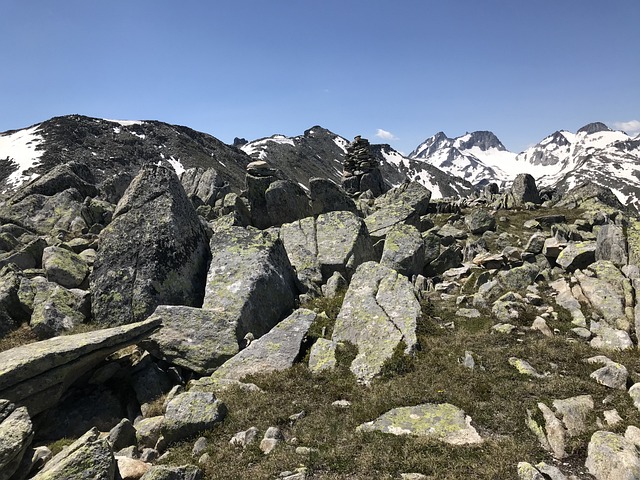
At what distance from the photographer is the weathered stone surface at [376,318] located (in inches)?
543

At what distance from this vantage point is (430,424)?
1013cm

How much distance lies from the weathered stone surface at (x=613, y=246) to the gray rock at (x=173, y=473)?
2122 cm

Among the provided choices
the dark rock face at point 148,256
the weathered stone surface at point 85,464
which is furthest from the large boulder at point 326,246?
the weathered stone surface at point 85,464

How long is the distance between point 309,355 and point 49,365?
27.3ft

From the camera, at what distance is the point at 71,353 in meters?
11.6

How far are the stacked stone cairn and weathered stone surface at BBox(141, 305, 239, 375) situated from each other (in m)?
64.0

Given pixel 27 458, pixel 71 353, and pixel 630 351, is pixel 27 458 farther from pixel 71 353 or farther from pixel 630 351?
pixel 630 351

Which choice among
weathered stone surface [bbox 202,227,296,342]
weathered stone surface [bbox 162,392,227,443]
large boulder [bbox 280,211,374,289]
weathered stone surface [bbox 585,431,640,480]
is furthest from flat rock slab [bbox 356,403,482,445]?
large boulder [bbox 280,211,374,289]

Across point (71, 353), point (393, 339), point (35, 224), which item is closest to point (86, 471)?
point (71, 353)

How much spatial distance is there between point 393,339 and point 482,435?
5.05 meters

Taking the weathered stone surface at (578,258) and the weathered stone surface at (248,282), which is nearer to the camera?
the weathered stone surface at (248,282)

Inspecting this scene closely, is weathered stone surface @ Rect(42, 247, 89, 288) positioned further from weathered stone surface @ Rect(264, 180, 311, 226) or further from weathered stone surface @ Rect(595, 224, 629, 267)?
weathered stone surface @ Rect(595, 224, 629, 267)

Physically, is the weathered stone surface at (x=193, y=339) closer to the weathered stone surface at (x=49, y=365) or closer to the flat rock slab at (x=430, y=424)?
the weathered stone surface at (x=49, y=365)

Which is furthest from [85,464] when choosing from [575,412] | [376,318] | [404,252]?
[404,252]
